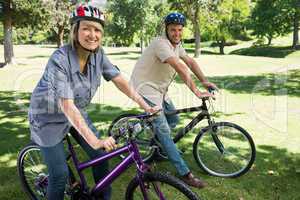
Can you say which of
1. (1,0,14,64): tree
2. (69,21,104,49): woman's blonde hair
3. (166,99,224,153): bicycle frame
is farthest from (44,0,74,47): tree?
(69,21,104,49): woman's blonde hair

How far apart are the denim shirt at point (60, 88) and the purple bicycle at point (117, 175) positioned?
269 mm

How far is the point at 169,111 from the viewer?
4.98 meters

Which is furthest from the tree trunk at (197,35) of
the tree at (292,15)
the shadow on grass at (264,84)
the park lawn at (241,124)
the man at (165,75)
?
the man at (165,75)

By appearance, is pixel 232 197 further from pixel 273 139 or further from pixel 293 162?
pixel 273 139

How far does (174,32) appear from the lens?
4.53 metres

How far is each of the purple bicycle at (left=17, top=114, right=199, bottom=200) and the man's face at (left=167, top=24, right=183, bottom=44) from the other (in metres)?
1.52

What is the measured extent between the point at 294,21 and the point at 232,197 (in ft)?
122

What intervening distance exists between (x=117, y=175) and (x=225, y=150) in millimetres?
2418

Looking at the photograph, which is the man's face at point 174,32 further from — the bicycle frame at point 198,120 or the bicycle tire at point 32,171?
the bicycle tire at point 32,171

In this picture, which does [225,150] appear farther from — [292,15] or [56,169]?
[292,15]

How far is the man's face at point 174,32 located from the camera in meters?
4.49

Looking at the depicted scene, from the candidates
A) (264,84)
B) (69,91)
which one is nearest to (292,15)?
(264,84)

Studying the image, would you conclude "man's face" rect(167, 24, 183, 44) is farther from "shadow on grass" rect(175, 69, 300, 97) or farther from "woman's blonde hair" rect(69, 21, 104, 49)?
"shadow on grass" rect(175, 69, 300, 97)

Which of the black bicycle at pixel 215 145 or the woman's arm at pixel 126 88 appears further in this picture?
the black bicycle at pixel 215 145
